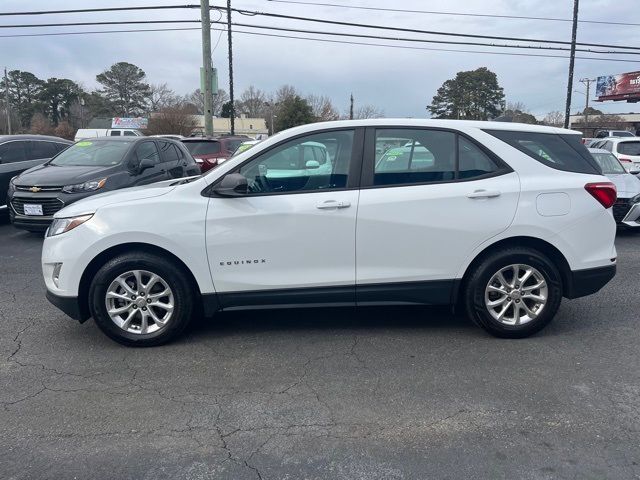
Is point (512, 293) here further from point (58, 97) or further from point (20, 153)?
point (58, 97)

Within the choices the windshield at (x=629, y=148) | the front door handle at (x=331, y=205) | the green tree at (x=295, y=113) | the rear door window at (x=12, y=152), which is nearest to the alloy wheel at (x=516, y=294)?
the front door handle at (x=331, y=205)

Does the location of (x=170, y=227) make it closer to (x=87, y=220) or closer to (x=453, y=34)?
(x=87, y=220)

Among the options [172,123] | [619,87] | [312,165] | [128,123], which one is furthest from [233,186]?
[128,123]

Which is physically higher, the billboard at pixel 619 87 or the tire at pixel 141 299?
the billboard at pixel 619 87

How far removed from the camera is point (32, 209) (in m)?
8.41

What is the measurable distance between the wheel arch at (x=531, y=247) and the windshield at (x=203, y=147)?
35.0 feet

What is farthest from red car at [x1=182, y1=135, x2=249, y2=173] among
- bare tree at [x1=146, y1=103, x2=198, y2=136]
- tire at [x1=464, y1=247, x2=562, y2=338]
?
bare tree at [x1=146, y1=103, x2=198, y2=136]

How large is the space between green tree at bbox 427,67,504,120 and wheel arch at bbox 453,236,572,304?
3347cm

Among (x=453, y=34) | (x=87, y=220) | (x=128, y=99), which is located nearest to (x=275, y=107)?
(x=128, y=99)

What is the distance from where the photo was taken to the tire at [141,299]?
416cm

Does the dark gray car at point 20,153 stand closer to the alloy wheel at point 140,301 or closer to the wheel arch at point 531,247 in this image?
the alloy wheel at point 140,301

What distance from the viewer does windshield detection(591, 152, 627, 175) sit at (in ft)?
32.4

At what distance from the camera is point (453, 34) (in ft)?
63.8

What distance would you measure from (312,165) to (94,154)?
6.66 m
